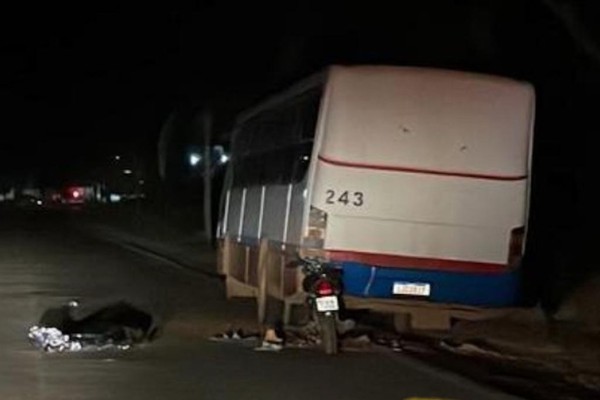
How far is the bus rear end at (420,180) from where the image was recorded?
17641 millimetres

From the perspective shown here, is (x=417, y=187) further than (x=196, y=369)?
Yes

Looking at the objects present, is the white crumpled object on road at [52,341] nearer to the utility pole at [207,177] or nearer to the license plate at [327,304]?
the license plate at [327,304]

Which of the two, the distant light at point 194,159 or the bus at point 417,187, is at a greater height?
the distant light at point 194,159

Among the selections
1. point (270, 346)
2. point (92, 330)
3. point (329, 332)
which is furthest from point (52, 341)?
point (329, 332)

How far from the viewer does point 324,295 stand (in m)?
16.5

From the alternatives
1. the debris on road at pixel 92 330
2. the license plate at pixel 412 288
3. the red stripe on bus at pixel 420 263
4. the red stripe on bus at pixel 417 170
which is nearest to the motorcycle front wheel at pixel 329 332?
the red stripe on bus at pixel 420 263

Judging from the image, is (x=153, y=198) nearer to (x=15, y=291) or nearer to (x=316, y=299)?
(x=15, y=291)

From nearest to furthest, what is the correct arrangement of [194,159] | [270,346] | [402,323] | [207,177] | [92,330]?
[270,346] < [92,330] < [402,323] < [207,177] < [194,159]

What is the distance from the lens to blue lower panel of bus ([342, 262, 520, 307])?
58.9ft

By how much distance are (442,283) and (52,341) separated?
4.60 m

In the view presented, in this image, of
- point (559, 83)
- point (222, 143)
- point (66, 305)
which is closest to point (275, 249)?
point (66, 305)

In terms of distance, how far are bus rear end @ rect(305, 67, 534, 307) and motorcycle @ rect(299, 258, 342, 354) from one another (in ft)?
1.94

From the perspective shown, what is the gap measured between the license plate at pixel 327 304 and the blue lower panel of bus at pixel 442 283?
133 centimetres

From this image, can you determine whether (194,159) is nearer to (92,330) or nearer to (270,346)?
(92,330)
